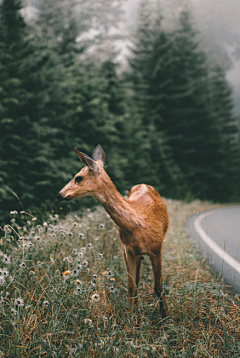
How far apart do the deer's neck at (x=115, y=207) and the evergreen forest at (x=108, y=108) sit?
1926 mm

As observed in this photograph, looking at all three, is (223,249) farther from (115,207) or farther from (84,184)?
(84,184)

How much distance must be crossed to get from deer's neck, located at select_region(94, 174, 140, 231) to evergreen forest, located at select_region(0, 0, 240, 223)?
1926mm

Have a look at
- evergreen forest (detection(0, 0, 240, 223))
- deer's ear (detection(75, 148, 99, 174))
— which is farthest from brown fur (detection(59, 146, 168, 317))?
evergreen forest (detection(0, 0, 240, 223))

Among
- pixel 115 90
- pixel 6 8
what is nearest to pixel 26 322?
pixel 6 8

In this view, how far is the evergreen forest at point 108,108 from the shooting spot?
6.70 meters

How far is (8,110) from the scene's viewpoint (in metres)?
6.48

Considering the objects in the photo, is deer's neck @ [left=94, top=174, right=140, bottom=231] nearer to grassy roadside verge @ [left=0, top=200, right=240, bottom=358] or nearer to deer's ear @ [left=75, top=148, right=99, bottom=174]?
deer's ear @ [left=75, top=148, right=99, bottom=174]

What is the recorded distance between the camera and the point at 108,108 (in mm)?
10891

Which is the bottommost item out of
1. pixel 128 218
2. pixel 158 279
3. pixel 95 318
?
pixel 95 318

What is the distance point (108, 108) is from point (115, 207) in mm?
9205

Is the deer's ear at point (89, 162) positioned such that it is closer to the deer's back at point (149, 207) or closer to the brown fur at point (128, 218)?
the brown fur at point (128, 218)

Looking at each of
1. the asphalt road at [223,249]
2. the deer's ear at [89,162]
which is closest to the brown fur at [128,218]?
the deer's ear at [89,162]

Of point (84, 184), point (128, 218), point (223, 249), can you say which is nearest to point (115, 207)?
point (128, 218)

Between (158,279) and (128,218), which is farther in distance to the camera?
(158,279)
